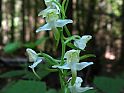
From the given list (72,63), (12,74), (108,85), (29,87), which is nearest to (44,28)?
(72,63)

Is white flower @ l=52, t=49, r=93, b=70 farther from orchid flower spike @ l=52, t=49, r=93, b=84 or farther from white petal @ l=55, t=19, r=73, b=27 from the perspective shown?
white petal @ l=55, t=19, r=73, b=27

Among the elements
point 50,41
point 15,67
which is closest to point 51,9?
point 15,67

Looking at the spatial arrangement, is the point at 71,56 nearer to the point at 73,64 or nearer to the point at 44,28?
the point at 73,64

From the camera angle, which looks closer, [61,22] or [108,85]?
[61,22]

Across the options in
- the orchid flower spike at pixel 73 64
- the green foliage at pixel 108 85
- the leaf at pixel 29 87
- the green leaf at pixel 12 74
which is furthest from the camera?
the green leaf at pixel 12 74

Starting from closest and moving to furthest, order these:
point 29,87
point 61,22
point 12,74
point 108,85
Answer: point 61,22 < point 29,87 < point 108,85 < point 12,74

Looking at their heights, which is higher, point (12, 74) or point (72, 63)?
point (72, 63)

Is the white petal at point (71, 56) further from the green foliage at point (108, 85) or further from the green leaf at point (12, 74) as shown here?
the green leaf at point (12, 74)

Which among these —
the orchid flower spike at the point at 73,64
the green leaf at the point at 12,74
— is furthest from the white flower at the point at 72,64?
the green leaf at the point at 12,74

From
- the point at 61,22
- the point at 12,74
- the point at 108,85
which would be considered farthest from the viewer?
the point at 12,74

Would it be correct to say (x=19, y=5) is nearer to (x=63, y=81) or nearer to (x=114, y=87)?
(x=114, y=87)

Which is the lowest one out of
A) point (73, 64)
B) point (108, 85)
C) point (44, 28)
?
point (108, 85)

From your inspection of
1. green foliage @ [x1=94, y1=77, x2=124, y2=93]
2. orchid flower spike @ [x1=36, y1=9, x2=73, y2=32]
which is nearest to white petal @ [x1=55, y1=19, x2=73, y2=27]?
orchid flower spike @ [x1=36, y1=9, x2=73, y2=32]
